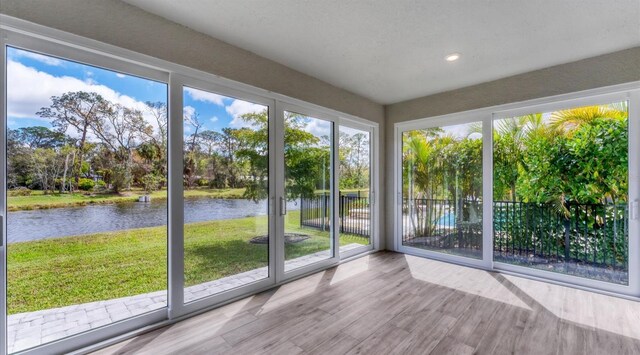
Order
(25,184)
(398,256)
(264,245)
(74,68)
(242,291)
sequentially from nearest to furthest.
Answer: (25,184), (74,68), (242,291), (264,245), (398,256)

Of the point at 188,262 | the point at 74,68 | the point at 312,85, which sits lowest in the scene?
the point at 188,262

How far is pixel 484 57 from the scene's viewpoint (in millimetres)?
3117

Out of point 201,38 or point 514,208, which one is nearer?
point 201,38

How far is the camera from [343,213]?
4.38 metres

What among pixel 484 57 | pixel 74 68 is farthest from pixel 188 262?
pixel 484 57

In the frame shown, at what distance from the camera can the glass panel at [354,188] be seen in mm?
4387

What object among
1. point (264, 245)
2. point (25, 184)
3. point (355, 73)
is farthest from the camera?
point (355, 73)

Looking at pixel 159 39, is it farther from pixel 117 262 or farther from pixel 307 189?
pixel 307 189

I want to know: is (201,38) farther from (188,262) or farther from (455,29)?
(455,29)

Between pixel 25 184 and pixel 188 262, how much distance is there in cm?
133

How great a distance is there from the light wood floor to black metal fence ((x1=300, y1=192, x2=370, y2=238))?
826mm

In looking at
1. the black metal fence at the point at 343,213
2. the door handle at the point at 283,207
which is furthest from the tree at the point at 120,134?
the black metal fence at the point at 343,213

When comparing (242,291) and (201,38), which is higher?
(201,38)

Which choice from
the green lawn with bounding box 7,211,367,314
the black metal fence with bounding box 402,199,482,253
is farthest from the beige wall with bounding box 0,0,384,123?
the black metal fence with bounding box 402,199,482,253
